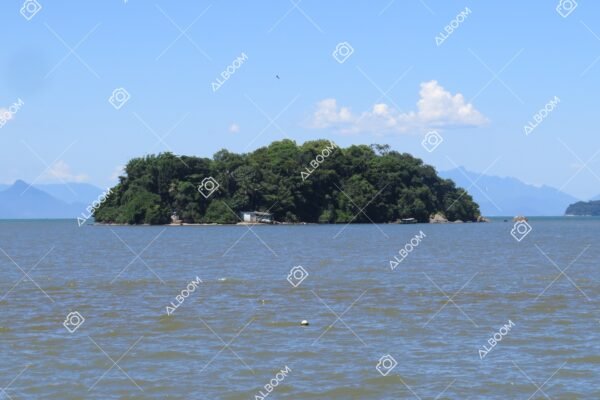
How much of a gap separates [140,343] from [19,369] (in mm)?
3696

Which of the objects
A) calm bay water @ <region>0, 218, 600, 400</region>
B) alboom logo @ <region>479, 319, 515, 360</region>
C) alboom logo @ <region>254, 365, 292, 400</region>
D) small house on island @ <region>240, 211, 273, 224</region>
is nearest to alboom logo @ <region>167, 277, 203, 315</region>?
calm bay water @ <region>0, 218, 600, 400</region>

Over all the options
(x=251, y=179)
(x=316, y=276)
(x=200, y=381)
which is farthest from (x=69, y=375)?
(x=251, y=179)

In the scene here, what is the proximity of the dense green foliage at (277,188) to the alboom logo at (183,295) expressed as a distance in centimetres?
11731

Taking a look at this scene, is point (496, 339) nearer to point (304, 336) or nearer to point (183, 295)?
point (304, 336)

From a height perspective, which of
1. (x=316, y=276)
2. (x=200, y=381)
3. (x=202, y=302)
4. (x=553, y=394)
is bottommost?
(x=553, y=394)

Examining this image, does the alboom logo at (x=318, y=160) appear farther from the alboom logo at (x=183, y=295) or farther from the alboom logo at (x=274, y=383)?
the alboom logo at (x=274, y=383)

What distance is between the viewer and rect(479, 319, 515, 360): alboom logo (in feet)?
65.3

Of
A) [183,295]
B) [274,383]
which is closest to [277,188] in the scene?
[183,295]

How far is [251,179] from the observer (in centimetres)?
15700

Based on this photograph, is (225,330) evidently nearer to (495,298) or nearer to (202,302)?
(202,302)

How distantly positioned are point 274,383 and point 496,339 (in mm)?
7183

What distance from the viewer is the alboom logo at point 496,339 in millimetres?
19891

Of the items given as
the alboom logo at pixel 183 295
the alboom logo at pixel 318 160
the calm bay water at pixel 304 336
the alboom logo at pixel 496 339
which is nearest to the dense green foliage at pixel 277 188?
the alboom logo at pixel 318 160

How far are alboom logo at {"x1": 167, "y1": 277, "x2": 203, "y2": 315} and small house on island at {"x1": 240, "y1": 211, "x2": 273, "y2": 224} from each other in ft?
382
